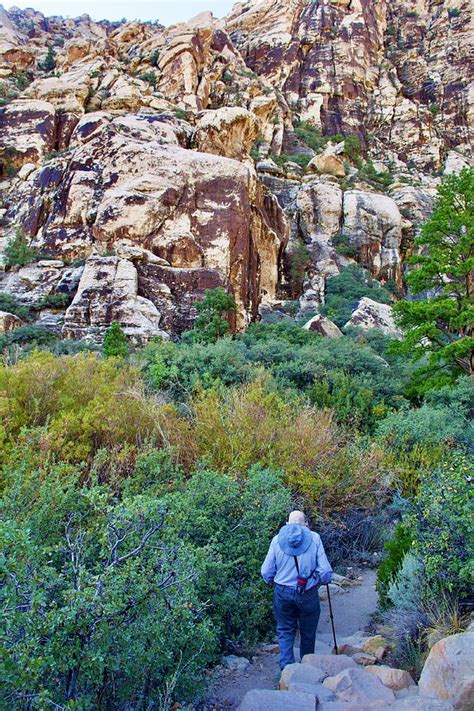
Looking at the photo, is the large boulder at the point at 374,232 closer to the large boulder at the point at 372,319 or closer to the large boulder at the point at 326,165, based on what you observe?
the large boulder at the point at 326,165

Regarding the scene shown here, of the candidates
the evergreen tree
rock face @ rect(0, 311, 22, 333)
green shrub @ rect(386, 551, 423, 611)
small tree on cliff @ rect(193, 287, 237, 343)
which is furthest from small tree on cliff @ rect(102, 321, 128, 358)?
the evergreen tree

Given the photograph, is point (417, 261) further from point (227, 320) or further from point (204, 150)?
point (204, 150)

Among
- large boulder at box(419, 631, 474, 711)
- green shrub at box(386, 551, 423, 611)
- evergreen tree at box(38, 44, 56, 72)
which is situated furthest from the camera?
evergreen tree at box(38, 44, 56, 72)

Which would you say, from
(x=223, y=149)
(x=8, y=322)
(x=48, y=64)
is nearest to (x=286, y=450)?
(x=8, y=322)

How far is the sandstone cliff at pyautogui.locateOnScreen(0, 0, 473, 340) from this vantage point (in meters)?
23.6

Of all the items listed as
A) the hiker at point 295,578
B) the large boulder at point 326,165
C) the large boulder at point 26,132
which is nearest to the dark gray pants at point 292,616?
the hiker at point 295,578

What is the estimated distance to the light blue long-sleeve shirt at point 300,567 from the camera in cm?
444

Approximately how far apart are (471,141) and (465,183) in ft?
158

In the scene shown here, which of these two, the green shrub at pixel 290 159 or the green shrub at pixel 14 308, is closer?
the green shrub at pixel 14 308

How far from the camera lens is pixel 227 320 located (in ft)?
73.1

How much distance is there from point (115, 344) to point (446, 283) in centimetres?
1066

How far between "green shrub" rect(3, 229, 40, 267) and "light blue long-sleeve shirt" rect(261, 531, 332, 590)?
22.8 metres

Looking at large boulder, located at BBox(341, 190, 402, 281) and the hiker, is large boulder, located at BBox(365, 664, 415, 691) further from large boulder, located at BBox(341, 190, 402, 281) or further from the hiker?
large boulder, located at BBox(341, 190, 402, 281)

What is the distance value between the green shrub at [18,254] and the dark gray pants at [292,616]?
2299 centimetres
